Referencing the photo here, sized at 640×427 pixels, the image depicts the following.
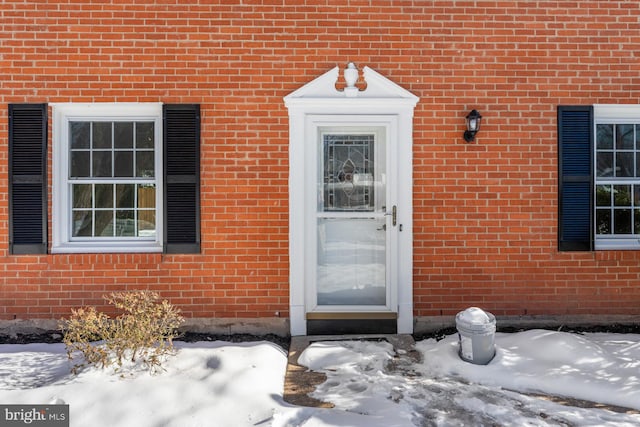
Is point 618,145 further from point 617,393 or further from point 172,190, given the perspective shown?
point 172,190

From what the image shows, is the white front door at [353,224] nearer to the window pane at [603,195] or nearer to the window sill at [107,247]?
the window sill at [107,247]

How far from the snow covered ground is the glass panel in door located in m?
0.66

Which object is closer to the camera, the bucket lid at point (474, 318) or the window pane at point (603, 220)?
the bucket lid at point (474, 318)

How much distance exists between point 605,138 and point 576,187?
27.9 inches

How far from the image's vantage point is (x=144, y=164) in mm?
4832

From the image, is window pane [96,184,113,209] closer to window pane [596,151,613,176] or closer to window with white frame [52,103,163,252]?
window with white frame [52,103,163,252]

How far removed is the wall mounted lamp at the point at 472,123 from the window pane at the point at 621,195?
177cm

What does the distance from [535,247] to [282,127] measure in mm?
2935

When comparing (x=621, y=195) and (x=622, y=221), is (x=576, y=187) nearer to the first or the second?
(x=621, y=195)

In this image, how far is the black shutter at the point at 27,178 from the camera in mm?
4609

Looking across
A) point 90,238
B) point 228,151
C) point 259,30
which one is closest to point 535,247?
point 228,151

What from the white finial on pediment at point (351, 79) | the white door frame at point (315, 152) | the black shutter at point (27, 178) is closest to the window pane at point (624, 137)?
the white door frame at point (315, 152)

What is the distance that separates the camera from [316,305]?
4766 millimetres

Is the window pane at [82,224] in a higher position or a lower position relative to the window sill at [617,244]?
higher
